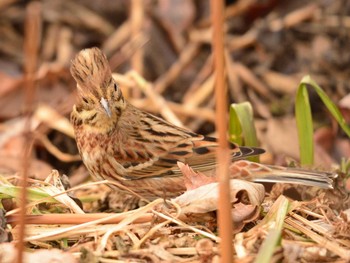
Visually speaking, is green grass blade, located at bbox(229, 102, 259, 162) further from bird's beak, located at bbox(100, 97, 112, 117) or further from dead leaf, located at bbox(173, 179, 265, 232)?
dead leaf, located at bbox(173, 179, 265, 232)

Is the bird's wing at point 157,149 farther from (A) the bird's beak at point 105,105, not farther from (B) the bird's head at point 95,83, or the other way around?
(A) the bird's beak at point 105,105

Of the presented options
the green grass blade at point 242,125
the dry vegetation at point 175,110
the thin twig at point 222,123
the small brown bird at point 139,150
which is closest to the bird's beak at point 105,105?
the small brown bird at point 139,150

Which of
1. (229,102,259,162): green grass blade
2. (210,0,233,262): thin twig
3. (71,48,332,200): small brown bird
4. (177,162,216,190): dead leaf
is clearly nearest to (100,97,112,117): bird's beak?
(71,48,332,200): small brown bird

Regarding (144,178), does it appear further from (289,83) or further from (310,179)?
(289,83)

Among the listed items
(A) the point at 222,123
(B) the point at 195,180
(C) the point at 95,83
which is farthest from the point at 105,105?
(A) the point at 222,123

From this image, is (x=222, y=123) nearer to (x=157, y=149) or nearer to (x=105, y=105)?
(x=105, y=105)

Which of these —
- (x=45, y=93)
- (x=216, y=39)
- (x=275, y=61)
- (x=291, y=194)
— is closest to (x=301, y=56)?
(x=275, y=61)
